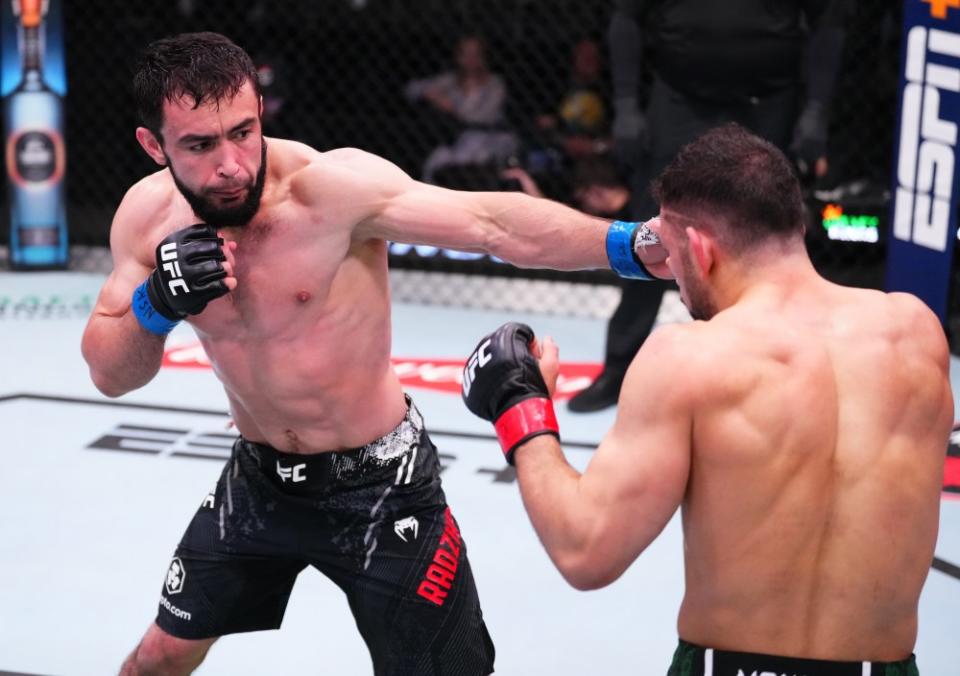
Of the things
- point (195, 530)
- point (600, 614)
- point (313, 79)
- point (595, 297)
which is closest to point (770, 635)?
point (195, 530)

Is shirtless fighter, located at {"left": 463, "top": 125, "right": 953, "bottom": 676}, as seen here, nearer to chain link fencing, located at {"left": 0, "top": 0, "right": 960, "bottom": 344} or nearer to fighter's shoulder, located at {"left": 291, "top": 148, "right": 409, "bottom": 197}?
fighter's shoulder, located at {"left": 291, "top": 148, "right": 409, "bottom": 197}

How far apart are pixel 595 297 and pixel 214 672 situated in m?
3.61

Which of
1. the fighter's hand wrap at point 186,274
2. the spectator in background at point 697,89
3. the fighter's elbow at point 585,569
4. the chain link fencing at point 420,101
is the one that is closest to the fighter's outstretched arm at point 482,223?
the fighter's hand wrap at point 186,274

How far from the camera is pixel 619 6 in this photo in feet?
13.7

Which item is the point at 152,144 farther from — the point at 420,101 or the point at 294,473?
the point at 420,101

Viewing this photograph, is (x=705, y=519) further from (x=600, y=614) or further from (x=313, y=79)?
(x=313, y=79)

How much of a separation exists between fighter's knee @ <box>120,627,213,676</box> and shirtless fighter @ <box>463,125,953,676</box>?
84cm

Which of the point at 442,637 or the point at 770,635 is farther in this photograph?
the point at 442,637

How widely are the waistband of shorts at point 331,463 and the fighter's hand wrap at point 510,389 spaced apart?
39cm

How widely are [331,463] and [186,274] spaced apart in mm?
397

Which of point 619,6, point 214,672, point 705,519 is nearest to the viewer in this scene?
point 705,519

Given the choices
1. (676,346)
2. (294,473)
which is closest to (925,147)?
(294,473)

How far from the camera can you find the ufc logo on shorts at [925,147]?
434 cm

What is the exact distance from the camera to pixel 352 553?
6.84 feet
